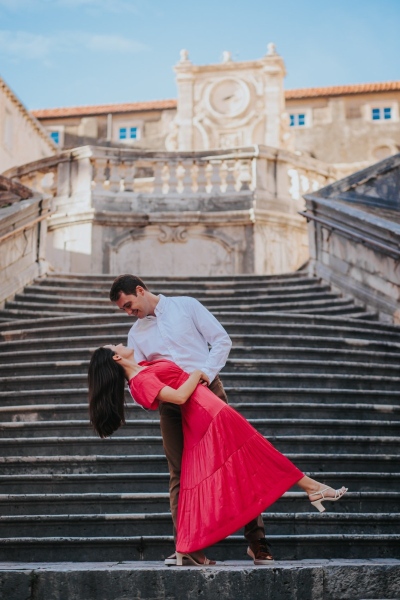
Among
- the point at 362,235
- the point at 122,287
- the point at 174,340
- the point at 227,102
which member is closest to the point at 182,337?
the point at 174,340

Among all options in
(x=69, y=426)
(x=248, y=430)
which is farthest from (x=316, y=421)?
(x=248, y=430)

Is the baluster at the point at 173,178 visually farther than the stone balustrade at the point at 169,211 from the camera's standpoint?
Yes

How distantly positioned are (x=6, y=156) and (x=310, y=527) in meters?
27.0

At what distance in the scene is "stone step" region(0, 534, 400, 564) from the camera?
569 centimetres

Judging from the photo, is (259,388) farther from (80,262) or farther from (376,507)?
(80,262)

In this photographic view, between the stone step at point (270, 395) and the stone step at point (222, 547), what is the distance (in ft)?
6.66

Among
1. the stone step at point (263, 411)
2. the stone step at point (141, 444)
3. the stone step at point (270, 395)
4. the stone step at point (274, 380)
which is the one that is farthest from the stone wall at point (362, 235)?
the stone step at point (141, 444)

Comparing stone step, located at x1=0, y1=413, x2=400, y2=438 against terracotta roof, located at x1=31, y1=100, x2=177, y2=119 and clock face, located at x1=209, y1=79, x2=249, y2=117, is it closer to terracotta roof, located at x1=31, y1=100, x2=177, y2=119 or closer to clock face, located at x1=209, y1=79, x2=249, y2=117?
clock face, located at x1=209, y1=79, x2=249, y2=117

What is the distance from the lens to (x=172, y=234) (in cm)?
→ 1669

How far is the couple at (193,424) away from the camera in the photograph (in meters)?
4.38

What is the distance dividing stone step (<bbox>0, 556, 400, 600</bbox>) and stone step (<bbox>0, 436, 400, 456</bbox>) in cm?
280

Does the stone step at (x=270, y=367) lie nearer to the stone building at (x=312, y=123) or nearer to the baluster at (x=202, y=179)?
the baluster at (x=202, y=179)

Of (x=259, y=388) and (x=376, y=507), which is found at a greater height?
(x=259, y=388)

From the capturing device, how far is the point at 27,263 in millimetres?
12008
